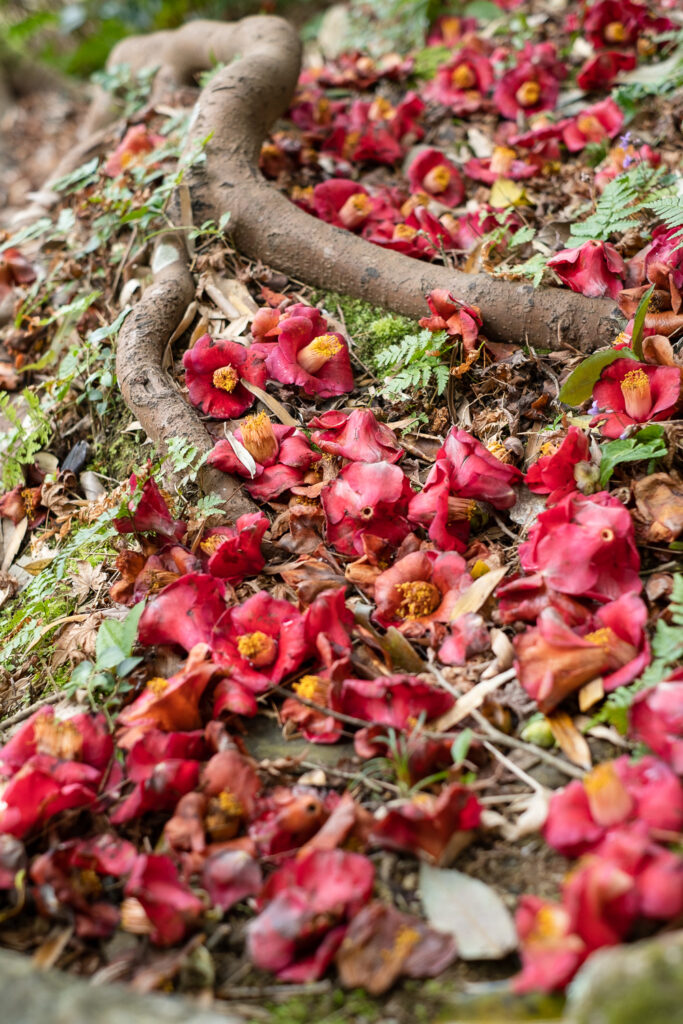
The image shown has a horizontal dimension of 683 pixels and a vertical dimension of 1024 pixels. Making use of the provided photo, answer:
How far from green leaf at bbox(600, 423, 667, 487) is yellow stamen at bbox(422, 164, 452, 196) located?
5.67 feet

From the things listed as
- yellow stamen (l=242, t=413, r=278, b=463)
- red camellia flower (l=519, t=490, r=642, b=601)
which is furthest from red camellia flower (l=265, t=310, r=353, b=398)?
red camellia flower (l=519, t=490, r=642, b=601)

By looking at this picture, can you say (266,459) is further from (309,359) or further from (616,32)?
(616,32)

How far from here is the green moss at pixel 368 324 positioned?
8.54 ft

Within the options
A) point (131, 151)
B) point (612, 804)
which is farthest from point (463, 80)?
point (612, 804)

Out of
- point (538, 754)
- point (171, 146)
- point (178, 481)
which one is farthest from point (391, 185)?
point (538, 754)

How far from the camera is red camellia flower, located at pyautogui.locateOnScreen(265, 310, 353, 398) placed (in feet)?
7.83

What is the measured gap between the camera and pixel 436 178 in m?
3.20

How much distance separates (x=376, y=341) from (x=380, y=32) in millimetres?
3105

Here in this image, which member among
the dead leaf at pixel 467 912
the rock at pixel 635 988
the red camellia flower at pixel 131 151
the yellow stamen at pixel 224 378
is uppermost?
the red camellia flower at pixel 131 151

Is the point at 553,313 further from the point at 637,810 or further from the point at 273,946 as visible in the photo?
the point at 273,946

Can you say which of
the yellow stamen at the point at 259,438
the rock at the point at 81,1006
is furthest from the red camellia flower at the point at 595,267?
the rock at the point at 81,1006

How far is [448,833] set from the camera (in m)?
1.42

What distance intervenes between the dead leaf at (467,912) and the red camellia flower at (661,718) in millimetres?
394

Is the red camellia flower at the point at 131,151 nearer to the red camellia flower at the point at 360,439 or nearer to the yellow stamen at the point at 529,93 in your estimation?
the yellow stamen at the point at 529,93
